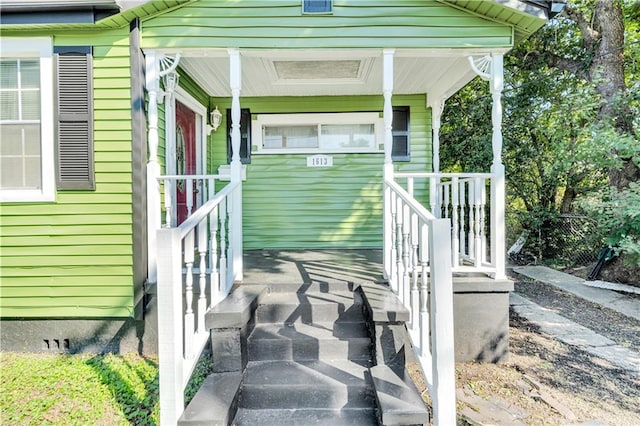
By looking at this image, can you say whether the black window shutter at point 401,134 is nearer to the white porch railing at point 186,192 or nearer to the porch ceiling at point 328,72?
the porch ceiling at point 328,72

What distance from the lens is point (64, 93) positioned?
10.6 ft

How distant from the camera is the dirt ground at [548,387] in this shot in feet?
7.36

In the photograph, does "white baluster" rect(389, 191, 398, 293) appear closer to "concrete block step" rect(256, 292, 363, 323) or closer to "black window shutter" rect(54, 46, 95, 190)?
"concrete block step" rect(256, 292, 363, 323)

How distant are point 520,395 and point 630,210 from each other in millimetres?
3307

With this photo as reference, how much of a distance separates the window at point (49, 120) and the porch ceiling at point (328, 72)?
104 cm

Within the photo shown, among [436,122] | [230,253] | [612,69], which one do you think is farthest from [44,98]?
[612,69]

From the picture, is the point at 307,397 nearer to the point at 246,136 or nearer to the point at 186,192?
the point at 186,192

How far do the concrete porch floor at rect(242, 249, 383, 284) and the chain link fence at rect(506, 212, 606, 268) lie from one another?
14.7ft

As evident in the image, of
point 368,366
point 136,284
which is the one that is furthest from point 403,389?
point 136,284

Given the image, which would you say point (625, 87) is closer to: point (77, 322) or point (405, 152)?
point (405, 152)

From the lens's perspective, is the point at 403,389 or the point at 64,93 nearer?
the point at 403,389

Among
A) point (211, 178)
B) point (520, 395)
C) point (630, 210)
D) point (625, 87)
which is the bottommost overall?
point (520, 395)

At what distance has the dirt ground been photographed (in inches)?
88.4

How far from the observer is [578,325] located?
3.74m
